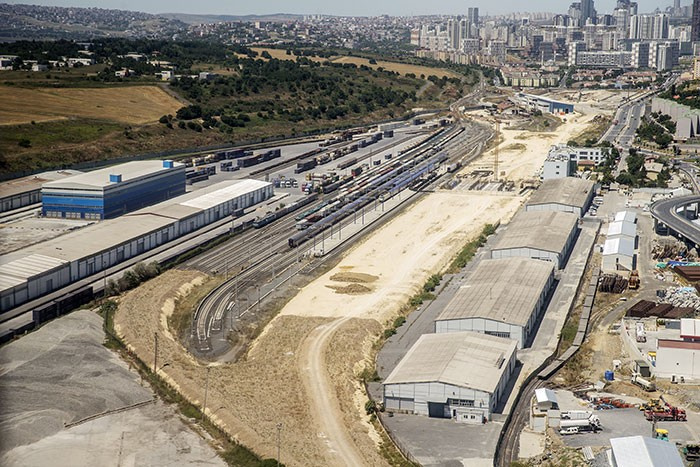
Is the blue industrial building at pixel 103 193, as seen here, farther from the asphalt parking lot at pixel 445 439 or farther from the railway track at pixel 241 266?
the asphalt parking lot at pixel 445 439

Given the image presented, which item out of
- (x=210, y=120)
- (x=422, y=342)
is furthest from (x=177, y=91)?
(x=422, y=342)

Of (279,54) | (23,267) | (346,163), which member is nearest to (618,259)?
(23,267)

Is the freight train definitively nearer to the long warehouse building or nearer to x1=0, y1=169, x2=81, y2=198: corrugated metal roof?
the long warehouse building

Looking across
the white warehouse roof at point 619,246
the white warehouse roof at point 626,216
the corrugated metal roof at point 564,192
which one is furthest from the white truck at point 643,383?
the corrugated metal roof at point 564,192

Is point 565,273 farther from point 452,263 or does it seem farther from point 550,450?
point 550,450

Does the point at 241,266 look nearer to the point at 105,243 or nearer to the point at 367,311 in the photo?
the point at 105,243

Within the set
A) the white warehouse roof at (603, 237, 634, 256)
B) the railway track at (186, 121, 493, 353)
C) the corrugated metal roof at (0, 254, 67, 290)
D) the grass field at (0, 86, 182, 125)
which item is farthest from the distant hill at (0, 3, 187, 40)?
the white warehouse roof at (603, 237, 634, 256)
